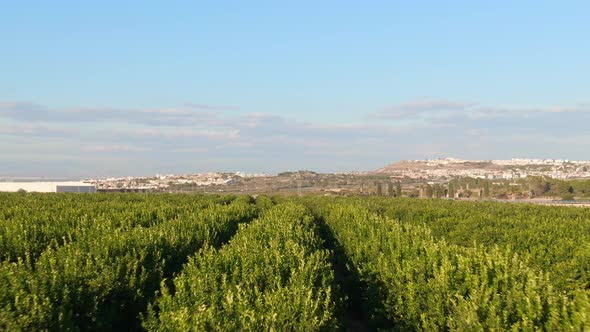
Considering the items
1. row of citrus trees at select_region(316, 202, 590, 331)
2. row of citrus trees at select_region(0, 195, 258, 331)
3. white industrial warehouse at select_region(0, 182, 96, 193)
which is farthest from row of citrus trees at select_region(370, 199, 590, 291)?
white industrial warehouse at select_region(0, 182, 96, 193)

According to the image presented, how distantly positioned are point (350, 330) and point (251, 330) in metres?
10.3

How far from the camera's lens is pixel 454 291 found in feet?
37.7

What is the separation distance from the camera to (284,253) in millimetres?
13367

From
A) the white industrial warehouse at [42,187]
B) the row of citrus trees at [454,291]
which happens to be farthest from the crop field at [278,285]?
the white industrial warehouse at [42,187]

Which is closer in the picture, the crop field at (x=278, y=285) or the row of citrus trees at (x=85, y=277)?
the crop field at (x=278, y=285)

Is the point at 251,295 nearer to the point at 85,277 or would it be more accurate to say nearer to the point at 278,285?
the point at 278,285

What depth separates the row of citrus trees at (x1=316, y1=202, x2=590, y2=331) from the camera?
29.1 feet

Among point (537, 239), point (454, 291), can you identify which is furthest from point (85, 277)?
point (537, 239)

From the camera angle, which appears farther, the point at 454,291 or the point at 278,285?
the point at 454,291

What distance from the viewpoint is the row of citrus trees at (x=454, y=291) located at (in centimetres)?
887

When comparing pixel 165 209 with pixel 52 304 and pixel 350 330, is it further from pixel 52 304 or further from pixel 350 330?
pixel 52 304

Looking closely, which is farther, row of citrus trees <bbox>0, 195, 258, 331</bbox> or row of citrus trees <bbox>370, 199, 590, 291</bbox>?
row of citrus trees <bbox>370, 199, 590, 291</bbox>

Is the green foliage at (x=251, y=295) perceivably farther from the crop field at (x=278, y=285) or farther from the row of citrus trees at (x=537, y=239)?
the row of citrus trees at (x=537, y=239)

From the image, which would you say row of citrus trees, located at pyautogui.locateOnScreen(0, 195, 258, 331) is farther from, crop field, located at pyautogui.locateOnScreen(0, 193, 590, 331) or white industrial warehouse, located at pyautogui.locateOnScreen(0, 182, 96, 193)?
white industrial warehouse, located at pyautogui.locateOnScreen(0, 182, 96, 193)
